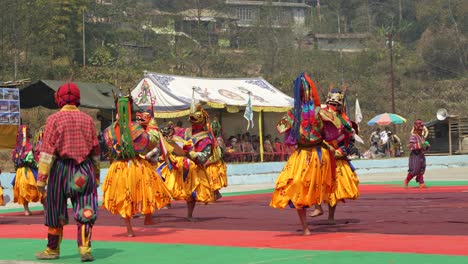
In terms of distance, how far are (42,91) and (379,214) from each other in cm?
1963

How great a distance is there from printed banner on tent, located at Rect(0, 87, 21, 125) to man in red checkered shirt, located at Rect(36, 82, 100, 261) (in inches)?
748

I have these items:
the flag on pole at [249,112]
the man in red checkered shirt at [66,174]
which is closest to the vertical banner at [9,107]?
the flag on pole at [249,112]

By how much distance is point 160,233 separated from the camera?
13102 mm

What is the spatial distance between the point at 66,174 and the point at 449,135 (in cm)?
4039

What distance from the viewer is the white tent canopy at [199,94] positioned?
34.4 metres

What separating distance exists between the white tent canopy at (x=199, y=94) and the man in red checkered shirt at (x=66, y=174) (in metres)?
22.7

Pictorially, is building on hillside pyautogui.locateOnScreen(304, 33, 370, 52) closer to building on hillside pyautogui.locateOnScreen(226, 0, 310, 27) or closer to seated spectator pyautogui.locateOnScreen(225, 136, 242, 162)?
building on hillside pyautogui.locateOnScreen(226, 0, 310, 27)

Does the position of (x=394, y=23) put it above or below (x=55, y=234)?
above

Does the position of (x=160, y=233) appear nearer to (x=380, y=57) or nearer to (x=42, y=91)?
(x=42, y=91)

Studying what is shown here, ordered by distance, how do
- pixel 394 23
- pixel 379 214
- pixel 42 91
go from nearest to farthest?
1. pixel 379 214
2. pixel 42 91
3. pixel 394 23

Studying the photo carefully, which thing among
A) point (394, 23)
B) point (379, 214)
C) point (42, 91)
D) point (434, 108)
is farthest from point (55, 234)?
point (394, 23)

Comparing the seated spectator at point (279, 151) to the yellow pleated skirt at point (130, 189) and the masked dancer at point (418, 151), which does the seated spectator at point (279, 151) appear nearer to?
the masked dancer at point (418, 151)

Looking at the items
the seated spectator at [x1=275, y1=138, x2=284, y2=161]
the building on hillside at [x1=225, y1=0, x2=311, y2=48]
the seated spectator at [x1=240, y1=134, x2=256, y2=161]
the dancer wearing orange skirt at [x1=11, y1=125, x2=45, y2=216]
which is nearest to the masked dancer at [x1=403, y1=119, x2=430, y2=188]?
the dancer wearing orange skirt at [x1=11, y1=125, x2=45, y2=216]

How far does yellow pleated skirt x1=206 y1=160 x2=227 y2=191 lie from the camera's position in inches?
726
